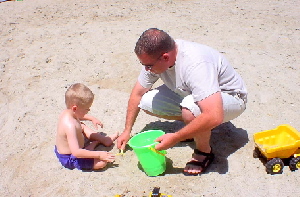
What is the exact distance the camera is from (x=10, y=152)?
315 centimetres

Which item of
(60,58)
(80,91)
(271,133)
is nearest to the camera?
(80,91)

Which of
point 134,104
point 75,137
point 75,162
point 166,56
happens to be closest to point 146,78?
point 134,104

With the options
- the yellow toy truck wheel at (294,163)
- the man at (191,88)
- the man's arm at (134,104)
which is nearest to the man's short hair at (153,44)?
the man at (191,88)

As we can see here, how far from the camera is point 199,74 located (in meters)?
2.37

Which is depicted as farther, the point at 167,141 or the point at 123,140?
the point at 123,140

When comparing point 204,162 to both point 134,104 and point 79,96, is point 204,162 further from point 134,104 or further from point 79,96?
point 79,96

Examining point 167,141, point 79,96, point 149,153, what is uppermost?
point 79,96

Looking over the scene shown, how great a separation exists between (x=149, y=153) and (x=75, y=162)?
70 cm

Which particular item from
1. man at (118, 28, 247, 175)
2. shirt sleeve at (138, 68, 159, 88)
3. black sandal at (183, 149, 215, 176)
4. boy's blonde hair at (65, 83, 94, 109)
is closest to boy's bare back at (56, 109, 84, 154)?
boy's blonde hair at (65, 83, 94, 109)

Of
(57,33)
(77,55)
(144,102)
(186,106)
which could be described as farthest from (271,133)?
(57,33)

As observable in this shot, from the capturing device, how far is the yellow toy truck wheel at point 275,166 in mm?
2592

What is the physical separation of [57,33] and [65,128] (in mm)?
3683

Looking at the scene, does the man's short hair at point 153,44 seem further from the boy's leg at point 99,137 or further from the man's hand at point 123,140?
the boy's leg at point 99,137

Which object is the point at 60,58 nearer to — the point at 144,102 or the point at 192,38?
the point at 192,38
